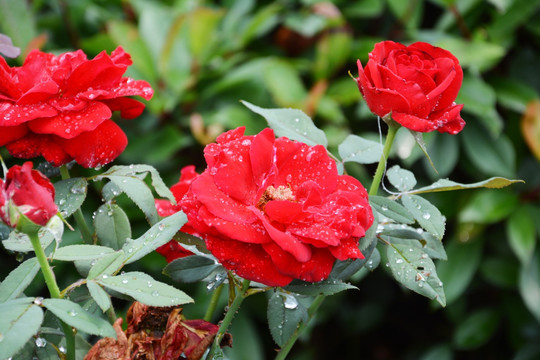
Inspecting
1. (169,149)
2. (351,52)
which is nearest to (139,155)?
(169,149)

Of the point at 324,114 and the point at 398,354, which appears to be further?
the point at 398,354

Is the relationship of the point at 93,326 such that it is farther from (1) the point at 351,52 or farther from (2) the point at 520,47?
(2) the point at 520,47

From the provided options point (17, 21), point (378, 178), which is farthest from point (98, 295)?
point (17, 21)

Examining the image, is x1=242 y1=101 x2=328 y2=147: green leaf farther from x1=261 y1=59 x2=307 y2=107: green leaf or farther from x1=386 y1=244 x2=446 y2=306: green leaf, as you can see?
x1=261 y1=59 x2=307 y2=107: green leaf

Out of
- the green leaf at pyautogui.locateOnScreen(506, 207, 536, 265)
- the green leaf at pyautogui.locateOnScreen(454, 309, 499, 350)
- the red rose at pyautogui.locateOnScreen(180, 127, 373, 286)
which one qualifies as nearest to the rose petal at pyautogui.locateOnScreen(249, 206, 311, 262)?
the red rose at pyautogui.locateOnScreen(180, 127, 373, 286)

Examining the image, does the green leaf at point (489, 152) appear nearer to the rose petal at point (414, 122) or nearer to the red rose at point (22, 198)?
the rose petal at point (414, 122)

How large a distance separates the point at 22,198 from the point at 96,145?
0.12m

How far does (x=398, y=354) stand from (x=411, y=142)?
2.43ft

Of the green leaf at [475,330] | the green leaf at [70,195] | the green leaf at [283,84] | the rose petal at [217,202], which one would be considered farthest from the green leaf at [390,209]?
the green leaf at [475,330]

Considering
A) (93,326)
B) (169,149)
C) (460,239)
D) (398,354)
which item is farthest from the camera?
(398,354)

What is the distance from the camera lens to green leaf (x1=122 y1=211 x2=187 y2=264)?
40 centimetres

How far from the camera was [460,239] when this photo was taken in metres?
1.44

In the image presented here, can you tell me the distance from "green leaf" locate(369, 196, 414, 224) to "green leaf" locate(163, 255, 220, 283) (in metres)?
0.13

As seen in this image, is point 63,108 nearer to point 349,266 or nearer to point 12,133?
point 12,133
